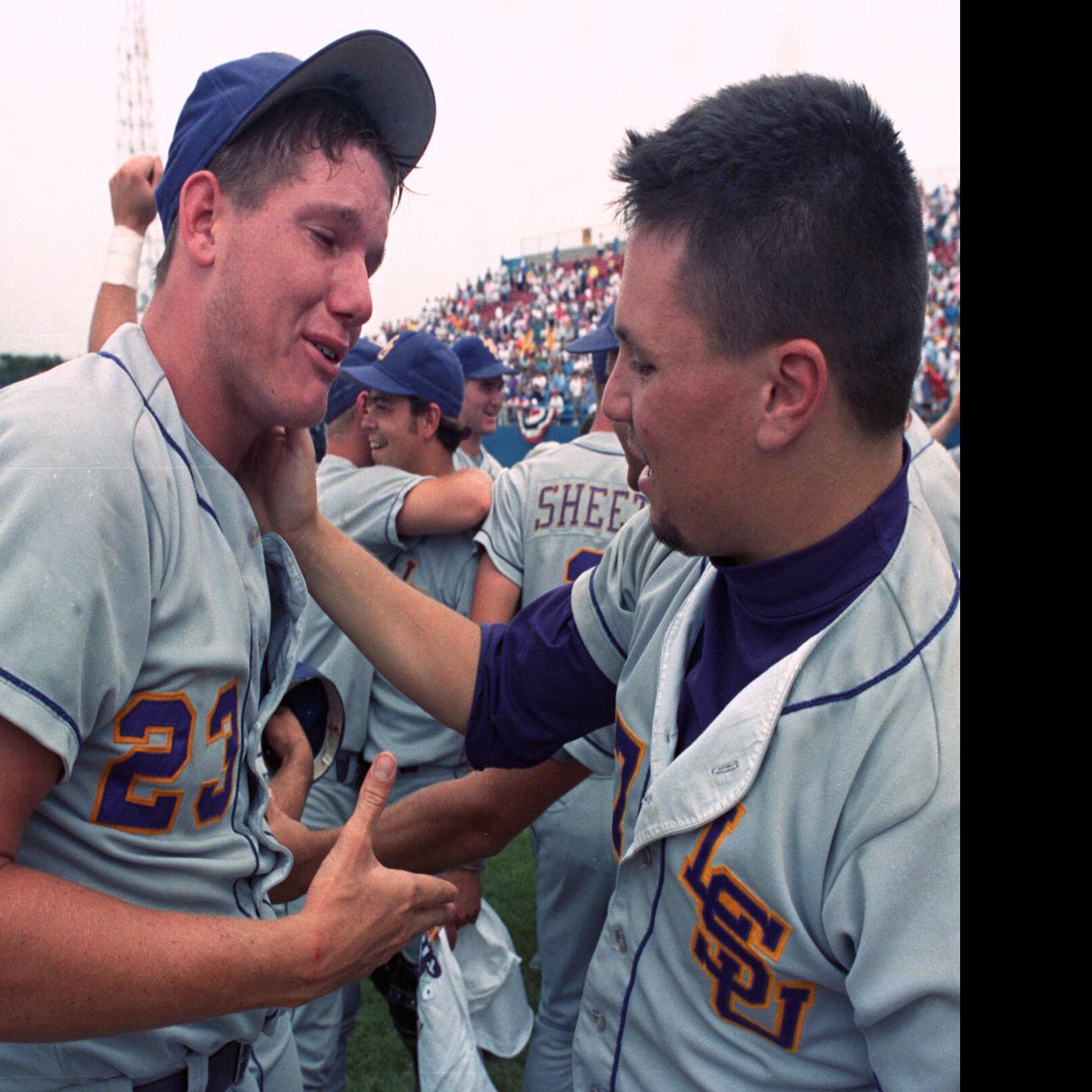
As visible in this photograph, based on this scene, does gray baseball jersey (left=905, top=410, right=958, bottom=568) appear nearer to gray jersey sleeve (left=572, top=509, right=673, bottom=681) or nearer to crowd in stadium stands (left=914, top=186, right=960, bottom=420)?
crowd in stadium stands (left=914, top=186, right=960, bottom=420)

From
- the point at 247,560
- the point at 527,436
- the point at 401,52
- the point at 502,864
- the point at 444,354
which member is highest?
the point at 401,52

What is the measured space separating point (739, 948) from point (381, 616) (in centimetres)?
84

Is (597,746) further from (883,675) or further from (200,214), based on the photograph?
(200,214)

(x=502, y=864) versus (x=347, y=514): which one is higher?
(x=347, y=514)

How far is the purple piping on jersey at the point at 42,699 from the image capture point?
851 mm

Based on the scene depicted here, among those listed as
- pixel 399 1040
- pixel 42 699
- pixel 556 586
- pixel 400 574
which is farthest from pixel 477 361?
pixel 42 699

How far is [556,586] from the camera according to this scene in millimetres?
2816

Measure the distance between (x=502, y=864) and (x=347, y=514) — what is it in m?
2.15

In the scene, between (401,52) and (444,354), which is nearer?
(401,52)

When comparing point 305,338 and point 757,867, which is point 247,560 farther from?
point 757,867

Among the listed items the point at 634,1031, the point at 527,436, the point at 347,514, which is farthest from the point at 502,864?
the point at 527,436

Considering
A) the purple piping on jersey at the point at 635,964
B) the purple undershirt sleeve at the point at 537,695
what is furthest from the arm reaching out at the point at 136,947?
the purple undershirt sleeve at the point at 537,695

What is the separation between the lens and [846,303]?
3.53 feet

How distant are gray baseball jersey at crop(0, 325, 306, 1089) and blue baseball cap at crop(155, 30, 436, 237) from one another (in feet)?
0.86
